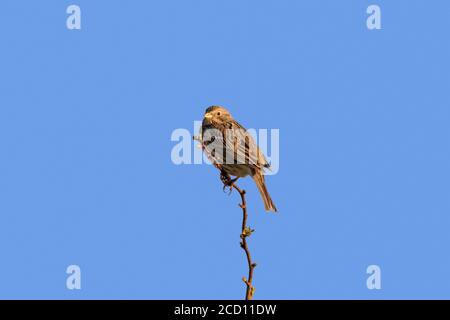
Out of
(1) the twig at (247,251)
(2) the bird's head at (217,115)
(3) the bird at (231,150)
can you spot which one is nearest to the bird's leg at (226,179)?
(3) the bird at (231,150)

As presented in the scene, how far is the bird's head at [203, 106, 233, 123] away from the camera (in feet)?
27.6

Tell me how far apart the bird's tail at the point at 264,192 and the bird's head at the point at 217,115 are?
2.67 feet

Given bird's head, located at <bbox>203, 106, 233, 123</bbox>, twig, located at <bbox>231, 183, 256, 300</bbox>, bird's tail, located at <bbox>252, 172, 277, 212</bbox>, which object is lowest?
twig, located at <bbox>231, 183, 256, 300</bbox>

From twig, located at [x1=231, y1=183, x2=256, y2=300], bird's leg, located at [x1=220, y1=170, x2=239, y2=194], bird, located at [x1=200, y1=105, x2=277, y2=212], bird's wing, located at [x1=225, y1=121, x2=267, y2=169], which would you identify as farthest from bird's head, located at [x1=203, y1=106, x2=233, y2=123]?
Result: twig, located at [x1=231, y1=183, x2=256, y2=300]

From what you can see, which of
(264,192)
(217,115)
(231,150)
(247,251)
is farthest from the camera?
(217,115)

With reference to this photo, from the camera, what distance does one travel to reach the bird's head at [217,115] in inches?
332

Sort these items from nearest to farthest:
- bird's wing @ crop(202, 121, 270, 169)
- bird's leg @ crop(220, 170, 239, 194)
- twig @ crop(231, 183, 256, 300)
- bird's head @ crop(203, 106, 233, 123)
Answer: twig @ crop(231, 183, 256, 300), bird's leg @ crop(220, 170, 239, 194), bird's wing @ crop(202, 121, 270, 169), bird's head @ crop(203, 106, 233, 123)

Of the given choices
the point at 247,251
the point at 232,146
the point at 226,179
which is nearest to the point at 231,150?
the point at 232,146

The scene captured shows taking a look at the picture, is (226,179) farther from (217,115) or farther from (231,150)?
(217,115)

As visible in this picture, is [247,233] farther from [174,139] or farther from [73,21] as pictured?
[73,21]

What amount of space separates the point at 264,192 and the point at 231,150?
23.8 inches

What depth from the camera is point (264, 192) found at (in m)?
7.96

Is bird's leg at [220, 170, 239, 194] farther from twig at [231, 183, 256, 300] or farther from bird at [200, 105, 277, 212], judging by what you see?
twig at [231, 183, 256, 300]
